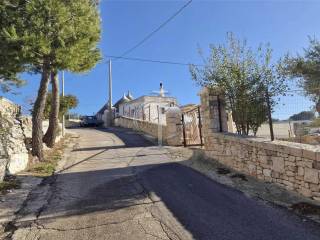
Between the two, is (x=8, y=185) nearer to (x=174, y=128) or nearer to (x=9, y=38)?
(x=9, y=38)

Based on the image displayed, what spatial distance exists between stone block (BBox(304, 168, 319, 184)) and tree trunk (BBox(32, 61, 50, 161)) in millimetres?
9827

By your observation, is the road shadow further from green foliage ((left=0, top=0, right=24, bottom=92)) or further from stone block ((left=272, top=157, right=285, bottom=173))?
green foliage ((left=0, top=0, right=24, bottom=92))

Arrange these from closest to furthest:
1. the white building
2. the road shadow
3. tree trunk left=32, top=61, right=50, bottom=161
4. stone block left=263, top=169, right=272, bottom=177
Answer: the road shadow, stone block left=263, top=169, right=272, bottom=177, tree trunk left=32, top=61, right=50, bottom=161, the white building

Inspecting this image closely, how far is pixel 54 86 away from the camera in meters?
16.4

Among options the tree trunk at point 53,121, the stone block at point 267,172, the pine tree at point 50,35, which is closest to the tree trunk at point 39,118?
the pine tree at point 50,35

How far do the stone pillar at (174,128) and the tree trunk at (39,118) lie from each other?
6832 mm

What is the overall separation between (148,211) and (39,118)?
26.4 ft

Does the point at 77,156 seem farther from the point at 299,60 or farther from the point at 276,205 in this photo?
the point at 299,60

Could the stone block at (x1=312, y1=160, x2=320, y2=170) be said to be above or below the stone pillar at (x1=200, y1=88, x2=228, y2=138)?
below

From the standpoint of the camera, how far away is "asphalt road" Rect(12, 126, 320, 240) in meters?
5.82

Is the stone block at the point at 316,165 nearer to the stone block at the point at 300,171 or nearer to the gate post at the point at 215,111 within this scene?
the stone block at the point at 300,171

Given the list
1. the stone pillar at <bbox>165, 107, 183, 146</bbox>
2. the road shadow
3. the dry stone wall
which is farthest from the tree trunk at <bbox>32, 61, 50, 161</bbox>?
the dry stone wall

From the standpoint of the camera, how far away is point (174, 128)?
1742 cm

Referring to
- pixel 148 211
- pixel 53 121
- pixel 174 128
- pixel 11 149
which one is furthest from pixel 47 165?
pixel 174 128
